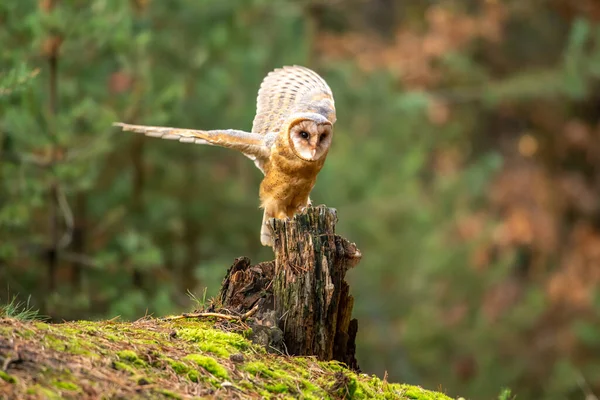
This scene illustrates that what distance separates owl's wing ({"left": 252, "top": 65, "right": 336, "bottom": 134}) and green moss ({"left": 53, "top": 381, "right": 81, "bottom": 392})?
2868 mm

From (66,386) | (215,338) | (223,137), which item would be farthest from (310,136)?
(66,386)

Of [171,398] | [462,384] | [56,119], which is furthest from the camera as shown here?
[462,384]

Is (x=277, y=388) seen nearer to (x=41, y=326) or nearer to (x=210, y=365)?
(x=210, y=365)

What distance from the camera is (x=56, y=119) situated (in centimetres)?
794

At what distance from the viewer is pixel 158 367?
3738 millimetres

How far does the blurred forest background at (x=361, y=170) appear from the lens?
844 centimetres

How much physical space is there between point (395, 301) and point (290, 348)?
28.0ft

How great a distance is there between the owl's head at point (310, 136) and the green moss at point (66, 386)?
7.77 feet

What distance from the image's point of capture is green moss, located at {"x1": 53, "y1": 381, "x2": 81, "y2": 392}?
3312 millimetres

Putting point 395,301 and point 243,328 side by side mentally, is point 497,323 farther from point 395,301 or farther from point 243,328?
point 243,328

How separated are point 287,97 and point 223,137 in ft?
2.84

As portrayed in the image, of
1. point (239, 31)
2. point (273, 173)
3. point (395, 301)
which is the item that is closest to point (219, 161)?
point (239, 31)

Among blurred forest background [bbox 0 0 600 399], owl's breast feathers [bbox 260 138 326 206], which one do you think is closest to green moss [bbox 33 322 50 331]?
blurred forest background [bbox 0 0 600 399]

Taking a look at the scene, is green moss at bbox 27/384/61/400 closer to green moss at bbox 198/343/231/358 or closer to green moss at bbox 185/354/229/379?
green moss at bbox 185/354/229/379
